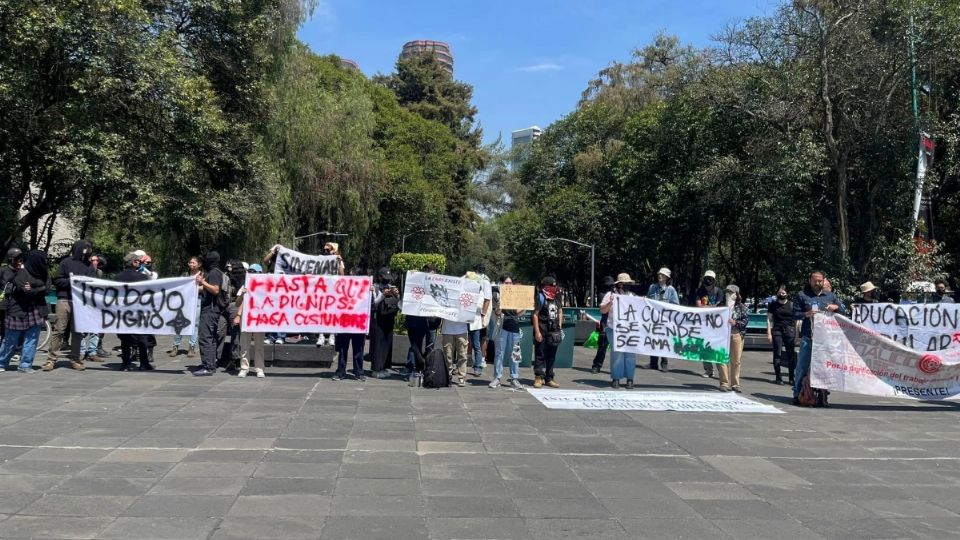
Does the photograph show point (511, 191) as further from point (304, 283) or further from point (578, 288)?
point (304, 283)

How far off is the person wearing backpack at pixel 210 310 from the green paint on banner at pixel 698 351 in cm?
690

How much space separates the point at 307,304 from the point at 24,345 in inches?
156

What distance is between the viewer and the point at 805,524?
523cm

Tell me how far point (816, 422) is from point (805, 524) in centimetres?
Answer: 436

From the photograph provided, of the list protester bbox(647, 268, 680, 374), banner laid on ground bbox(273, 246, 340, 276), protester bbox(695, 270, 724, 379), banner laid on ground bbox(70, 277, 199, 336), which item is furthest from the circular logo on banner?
banner laid on ground bbox(70, 277, 199, 336)

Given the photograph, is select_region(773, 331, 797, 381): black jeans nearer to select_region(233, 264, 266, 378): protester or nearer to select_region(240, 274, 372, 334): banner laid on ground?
select_region(240, 274, 372, 334): banner laid on ground

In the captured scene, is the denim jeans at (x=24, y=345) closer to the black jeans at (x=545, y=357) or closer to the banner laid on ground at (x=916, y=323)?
the black jeans at (x=545, y=357)

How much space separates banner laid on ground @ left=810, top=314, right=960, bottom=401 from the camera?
1045 cm

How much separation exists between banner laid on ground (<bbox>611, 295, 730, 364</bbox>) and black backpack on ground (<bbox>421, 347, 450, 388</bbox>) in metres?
2.67

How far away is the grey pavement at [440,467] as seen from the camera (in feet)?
16.6

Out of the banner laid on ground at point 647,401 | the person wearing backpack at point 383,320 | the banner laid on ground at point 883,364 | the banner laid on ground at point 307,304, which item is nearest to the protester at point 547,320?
the banner laid on ground at point 647,401

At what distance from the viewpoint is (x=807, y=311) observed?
10.7m

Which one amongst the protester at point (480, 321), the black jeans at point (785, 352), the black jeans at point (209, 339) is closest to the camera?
the black jeans at point (209, 339)

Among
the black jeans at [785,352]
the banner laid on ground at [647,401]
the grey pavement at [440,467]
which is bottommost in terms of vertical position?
the grey pavement at [440,467]
